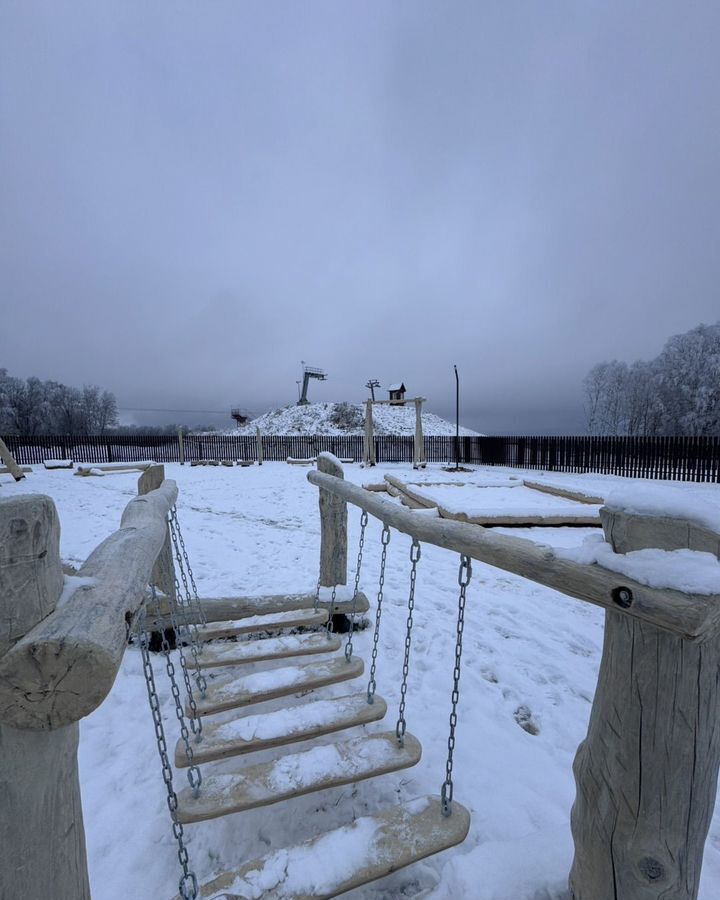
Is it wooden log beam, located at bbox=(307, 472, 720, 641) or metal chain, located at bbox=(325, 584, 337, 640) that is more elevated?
wooden log beam, located at bbox=(307, 472, 720, 641)

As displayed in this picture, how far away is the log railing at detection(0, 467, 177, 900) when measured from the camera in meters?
0.62

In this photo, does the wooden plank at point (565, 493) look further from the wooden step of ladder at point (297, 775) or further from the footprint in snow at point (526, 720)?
the wooden step of ladder at point (297, 775)

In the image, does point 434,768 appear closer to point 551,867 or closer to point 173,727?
point 551,867

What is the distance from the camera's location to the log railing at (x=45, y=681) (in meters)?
0.62

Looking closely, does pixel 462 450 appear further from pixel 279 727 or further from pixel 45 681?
pixel 45 681

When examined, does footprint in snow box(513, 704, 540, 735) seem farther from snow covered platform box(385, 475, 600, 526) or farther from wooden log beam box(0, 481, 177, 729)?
wooden log beam box(0, 481, 177, 729)

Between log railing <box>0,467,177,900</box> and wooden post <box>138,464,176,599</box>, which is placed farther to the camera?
wooden post <box>138,464,176,599</box>

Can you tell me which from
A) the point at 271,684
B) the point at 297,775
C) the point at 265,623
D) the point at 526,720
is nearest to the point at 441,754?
the point at 526,720

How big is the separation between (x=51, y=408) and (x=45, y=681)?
44120 millimetres

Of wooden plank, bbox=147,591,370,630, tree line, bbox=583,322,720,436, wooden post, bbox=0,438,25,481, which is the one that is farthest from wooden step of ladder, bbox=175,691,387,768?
tree line, bbox=583,322,720,436

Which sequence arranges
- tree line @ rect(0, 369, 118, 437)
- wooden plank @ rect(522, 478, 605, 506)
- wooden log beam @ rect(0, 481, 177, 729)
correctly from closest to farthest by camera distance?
1. wooden log beam @ rect(0, 481, 177, 729)
2. wooden plank @ rect(522, 478, 605, 506)
3. tree line @ rect(0, 369, 118, 437)

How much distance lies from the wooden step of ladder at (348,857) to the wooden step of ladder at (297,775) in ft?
0.63

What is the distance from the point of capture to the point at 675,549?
0.91m

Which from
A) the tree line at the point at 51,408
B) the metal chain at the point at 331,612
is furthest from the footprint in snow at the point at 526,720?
the tree line at the point at 51,408
